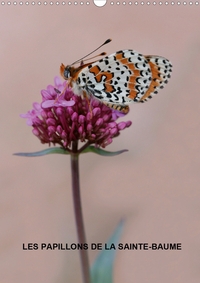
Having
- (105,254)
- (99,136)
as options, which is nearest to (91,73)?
(99,136)

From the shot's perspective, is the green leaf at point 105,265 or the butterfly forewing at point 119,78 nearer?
the butterfly forewing at point 119,78

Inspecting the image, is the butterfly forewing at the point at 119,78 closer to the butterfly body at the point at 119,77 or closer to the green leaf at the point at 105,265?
the butterfly body at the point at 119,77

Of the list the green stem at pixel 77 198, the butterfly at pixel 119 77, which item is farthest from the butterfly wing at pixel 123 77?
the green stem at pixel 77 198

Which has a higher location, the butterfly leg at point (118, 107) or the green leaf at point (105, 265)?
the butterfly leg at point (118, 107)

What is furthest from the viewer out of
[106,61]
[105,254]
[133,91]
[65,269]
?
[65,269]

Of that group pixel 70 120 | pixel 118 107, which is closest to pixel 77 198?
pixel 70 120

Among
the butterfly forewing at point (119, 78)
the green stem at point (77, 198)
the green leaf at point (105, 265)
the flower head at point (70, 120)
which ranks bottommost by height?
the green leaf at point (105, 265)

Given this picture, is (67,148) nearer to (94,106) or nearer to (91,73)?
(94,106)

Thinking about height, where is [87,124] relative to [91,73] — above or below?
below
